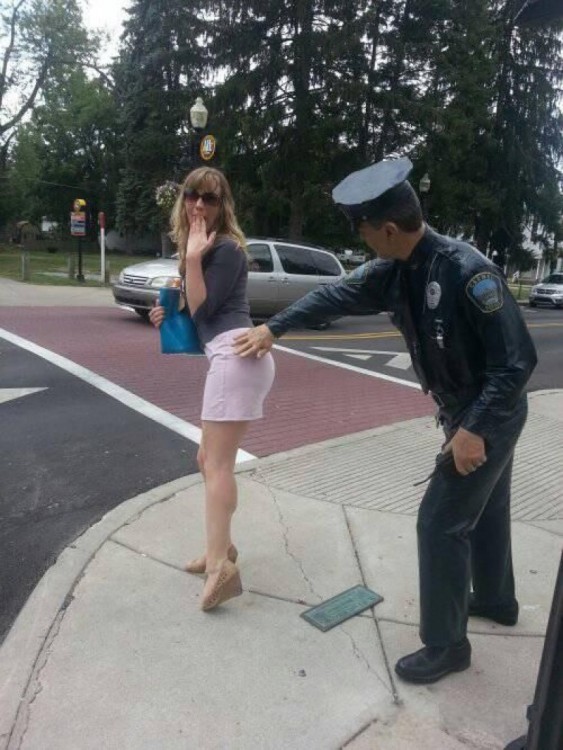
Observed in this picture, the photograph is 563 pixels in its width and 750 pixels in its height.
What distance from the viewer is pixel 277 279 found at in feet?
42.8

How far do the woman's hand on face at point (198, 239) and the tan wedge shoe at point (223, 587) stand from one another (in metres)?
1.34

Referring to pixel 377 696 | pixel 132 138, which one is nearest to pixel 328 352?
pixel 377 696

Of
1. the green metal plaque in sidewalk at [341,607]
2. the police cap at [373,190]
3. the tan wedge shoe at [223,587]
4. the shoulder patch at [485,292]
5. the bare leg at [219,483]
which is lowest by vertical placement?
the green metal plaque in sidewalk at [341,607]

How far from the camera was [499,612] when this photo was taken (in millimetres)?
2682

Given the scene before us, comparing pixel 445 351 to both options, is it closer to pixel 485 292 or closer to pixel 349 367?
pixel 485 292

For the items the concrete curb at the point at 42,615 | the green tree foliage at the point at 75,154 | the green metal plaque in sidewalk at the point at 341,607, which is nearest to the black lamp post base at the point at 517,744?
the green metal plaque in sidewalk at the point at 341,607

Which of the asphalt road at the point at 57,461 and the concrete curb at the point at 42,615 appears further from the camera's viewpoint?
the asphalt road at the point at 57,461

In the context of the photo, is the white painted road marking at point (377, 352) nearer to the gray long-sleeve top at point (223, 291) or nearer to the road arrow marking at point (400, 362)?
the road arrow marking at point (400, 362)

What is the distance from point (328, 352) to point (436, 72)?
18302 mm

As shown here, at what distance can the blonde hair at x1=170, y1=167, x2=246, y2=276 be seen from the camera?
8.46ft

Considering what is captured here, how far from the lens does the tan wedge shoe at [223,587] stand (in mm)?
2695

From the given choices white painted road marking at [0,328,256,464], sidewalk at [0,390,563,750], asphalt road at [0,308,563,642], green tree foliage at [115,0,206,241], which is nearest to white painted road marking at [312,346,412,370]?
asphalt road at [0,308,563,642]

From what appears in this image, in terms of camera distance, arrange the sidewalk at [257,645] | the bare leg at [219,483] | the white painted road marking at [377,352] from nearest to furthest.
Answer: the sidewalk at [257,645], the bare leg at [219,483], the white painted road marking at [377,352]

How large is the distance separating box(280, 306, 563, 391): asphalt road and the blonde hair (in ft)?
20.2
